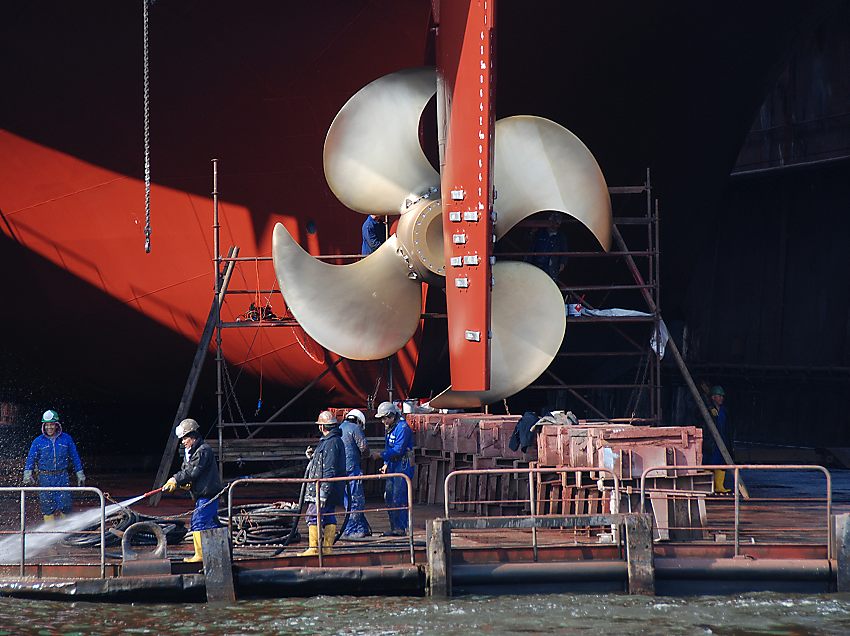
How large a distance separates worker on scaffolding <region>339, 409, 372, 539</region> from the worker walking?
536 cm

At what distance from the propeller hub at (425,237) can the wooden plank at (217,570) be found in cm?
551

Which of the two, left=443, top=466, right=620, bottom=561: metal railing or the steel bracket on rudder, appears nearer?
left=443, top=466, right=620, bottom=561: metal railing

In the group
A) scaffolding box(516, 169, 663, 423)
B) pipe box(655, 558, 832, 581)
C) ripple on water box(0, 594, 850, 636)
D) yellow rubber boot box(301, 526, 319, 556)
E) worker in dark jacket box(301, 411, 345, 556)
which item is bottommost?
ripple on water box(0, 594, 850, 636)

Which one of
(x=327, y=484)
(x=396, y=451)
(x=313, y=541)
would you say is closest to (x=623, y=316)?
(x=396, y=451)

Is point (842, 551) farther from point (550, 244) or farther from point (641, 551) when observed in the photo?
point (550, 244)

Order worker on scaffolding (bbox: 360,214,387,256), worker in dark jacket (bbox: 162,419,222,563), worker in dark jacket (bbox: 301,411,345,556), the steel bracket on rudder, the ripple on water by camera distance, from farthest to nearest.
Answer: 1. worker on scaffolding (bbox: 360,214,387,256)
2. the steel bracket on rudder
3. worker in dark jacket (bbox: 301,411,345,556)
4. worker in dark jacket (bbox: 162,419,222,563)
5. the ripple on water

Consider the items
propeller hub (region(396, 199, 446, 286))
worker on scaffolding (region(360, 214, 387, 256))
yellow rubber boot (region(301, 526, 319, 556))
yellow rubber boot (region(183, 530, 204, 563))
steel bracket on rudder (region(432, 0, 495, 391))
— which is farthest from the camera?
worker on scaffolding (region(360, 214, 387, 256))

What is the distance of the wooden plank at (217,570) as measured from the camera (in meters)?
11.0


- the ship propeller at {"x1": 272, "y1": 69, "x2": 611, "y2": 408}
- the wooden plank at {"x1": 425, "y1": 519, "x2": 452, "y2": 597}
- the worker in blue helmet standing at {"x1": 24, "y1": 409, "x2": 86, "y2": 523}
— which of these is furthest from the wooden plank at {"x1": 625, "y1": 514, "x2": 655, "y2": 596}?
the worker in blue helmet standing at {"x1": 24, "y1": 409, "x2": 86, "y2": 523}

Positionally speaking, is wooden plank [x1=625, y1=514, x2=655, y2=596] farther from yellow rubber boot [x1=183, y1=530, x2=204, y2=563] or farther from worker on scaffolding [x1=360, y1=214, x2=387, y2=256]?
worker on scaffolding [x1=360, y1=214, x2=387, y2=256]

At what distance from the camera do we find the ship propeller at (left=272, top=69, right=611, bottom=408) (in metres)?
15.4

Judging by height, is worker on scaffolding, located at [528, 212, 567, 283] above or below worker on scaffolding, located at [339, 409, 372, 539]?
above

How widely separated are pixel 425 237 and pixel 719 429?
4.77 metres

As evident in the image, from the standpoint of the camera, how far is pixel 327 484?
12.2 meters
